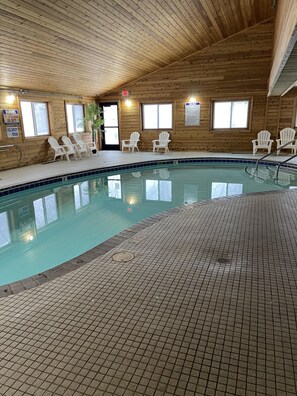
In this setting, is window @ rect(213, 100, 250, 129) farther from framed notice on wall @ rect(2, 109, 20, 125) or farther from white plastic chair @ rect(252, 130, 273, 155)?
framed notice on wall @ rect(2, 109, 20, 125)

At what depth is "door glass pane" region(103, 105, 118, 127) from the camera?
40.6ft

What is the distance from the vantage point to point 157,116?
11914mm

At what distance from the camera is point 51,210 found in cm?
584

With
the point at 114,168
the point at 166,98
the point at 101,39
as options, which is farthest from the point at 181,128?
the point at 101,39

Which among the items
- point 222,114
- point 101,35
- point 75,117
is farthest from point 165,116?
point 101,35

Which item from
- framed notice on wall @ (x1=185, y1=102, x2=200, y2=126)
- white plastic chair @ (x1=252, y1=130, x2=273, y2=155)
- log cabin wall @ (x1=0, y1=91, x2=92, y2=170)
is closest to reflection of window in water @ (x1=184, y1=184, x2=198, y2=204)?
white plastic chair @ (x1=252, y1=130, x2=273, y2=155)

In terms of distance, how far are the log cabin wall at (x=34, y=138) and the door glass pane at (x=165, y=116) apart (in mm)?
3106

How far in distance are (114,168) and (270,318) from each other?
7.28 m

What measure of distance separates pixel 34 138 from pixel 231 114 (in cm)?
675

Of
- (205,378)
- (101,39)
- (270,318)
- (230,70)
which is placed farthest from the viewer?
(230,70)

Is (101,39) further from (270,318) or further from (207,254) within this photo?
(270,318)

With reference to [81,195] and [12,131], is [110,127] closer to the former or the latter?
[12,131]

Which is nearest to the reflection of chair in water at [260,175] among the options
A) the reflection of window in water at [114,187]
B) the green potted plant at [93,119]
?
the reflection of window in water at [114,187]

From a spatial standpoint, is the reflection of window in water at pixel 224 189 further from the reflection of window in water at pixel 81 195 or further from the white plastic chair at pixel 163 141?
the white plastic chair at pixel 163 141
